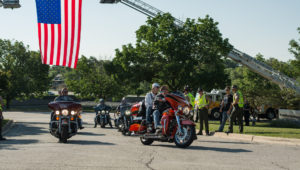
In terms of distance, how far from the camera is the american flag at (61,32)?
49.2 feet

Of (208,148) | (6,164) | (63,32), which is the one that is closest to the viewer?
(6,164)

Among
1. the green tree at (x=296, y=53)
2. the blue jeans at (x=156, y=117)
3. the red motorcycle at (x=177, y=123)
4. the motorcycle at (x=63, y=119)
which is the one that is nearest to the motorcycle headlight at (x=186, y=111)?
the red motorcycle at (x=177, y=123)

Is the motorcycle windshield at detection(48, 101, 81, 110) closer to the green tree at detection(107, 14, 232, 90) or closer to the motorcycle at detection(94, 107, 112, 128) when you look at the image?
the motorcycle at detection(94, 107, 112, 128)

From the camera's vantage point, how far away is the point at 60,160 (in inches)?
323

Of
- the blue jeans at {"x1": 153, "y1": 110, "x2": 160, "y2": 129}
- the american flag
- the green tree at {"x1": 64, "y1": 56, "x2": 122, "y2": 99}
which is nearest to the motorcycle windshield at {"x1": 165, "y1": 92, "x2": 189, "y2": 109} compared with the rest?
the blue jeans at {"x1": 153, "y1": 110, "x2": 160, "y2": 129}

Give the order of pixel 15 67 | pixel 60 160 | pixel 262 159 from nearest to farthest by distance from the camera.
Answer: pixel 60 160 → pixel 262 159 → pixel 15 67

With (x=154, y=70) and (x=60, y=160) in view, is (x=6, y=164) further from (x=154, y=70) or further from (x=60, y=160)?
(x=154, y=70)

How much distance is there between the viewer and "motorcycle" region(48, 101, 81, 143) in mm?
11969

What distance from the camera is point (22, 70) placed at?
5625 cm

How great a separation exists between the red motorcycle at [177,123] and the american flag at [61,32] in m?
5.49

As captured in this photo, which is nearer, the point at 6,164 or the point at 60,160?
the point at 6,164

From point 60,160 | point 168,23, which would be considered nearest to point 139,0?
point 168,23

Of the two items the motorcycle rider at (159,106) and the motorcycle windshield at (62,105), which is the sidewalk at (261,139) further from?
the motorcycle windshield at (62,105)

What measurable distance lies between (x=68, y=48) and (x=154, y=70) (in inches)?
911
